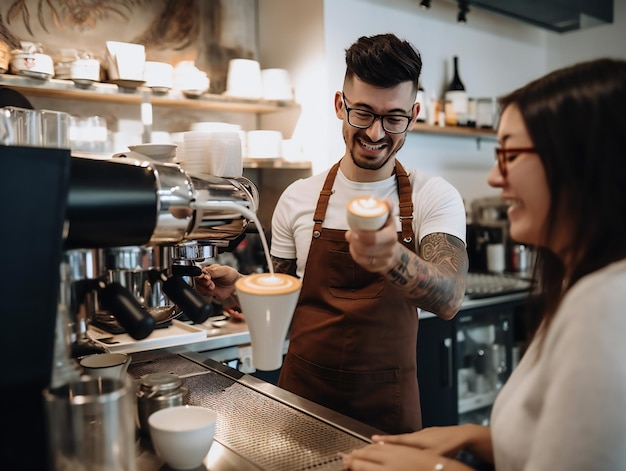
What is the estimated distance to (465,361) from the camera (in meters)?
3.50

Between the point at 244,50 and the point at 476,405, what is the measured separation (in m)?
2.39

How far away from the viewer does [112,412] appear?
0.89 meters

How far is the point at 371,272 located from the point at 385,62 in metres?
0.59

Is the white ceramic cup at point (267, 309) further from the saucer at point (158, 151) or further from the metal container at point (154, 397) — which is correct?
the saucer at point (158, 151)

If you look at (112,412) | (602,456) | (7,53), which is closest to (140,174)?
(112,412)

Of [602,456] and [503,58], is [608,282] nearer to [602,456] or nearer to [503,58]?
[602,456]

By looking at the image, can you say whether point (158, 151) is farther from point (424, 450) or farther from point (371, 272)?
point (424, 450)

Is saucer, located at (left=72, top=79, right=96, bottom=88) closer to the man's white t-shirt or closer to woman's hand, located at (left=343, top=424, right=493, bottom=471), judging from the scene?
the man's white t-shirt

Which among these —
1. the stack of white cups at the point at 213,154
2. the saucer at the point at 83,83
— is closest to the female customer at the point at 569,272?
the stack of white cups at the point at 213,154

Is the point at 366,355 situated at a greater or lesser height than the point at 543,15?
lesser

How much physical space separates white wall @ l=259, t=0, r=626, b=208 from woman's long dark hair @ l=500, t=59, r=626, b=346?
2.31m

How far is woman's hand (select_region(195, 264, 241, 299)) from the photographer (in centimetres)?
172

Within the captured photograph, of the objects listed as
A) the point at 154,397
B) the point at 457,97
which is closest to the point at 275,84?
the point at 457,97

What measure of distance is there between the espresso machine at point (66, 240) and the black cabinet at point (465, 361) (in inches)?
85.0
